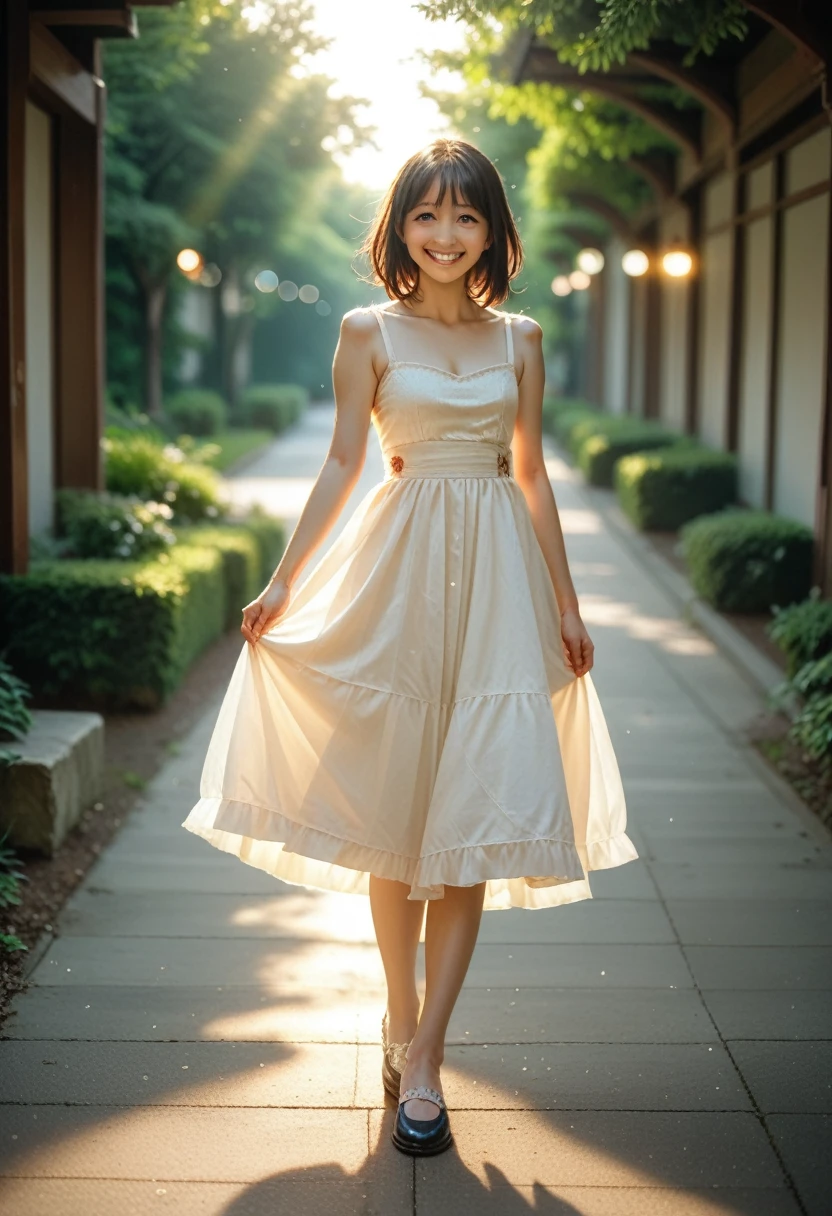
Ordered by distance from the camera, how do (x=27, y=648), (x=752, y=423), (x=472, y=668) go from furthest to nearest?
(x=752, y=423) < (x=27, y=648) < (x=472, y=668)

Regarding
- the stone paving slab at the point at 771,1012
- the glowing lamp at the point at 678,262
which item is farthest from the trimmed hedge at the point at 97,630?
the glowing lamp at the point at 678,262

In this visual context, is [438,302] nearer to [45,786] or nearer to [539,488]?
[539,488]

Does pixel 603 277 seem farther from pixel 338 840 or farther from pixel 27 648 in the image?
pixel 338 840

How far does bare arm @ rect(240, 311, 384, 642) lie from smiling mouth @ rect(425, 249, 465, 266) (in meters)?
0.18

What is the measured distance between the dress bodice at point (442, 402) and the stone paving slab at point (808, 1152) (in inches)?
60.6

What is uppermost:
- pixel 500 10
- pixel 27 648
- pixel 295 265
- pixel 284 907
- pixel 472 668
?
pixel 295 265

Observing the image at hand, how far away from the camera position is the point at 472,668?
3080 millimetres

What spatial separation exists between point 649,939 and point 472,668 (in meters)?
1.55

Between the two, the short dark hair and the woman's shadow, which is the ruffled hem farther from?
the short dark hair

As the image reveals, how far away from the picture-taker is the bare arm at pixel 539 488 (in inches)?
128

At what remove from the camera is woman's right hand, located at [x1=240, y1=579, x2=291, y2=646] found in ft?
10.5

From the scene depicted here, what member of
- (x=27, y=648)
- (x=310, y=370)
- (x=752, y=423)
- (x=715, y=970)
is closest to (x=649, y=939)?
(x=715, y=970)

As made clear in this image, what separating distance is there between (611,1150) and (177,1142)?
0.86m

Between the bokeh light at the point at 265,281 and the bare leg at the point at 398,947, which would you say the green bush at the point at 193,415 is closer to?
the bokeh light at the point at 265,281
